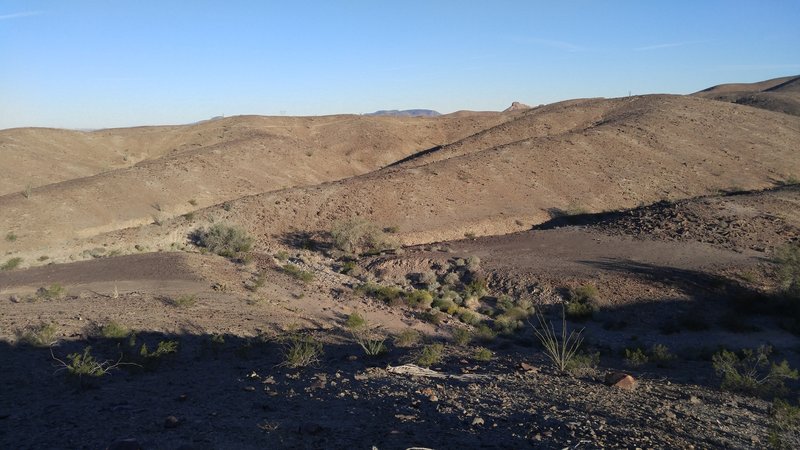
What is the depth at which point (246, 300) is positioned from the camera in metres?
16.5

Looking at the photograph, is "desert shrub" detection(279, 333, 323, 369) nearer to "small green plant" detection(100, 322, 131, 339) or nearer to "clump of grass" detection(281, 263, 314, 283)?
"small green plant" detection(100, 322, 131, 339)

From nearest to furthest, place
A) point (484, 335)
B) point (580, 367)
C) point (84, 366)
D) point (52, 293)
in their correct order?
point (84, 366), point (580, 367), point (484, 335), point (52, 293)

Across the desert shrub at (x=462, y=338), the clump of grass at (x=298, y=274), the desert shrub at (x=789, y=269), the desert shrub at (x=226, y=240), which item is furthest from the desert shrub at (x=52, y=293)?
the desert shrub at (x=789, y=269)

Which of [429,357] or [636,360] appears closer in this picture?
[429,357]

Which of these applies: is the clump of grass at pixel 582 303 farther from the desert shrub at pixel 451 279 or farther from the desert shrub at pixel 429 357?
the desert shrub at pixel 429 357

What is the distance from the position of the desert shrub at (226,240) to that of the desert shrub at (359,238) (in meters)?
4.08

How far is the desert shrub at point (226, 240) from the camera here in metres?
26.6

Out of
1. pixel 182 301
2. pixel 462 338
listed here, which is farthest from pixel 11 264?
pixel 462 338

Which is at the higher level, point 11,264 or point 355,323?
point 11,264

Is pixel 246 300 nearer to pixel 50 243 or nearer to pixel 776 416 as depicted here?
pixel 776 416

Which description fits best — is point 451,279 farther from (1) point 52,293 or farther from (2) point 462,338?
(1) point 52,293

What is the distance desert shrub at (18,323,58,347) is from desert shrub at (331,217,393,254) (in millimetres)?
15934

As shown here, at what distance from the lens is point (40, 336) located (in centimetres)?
1132

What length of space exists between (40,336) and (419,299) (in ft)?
35.1
